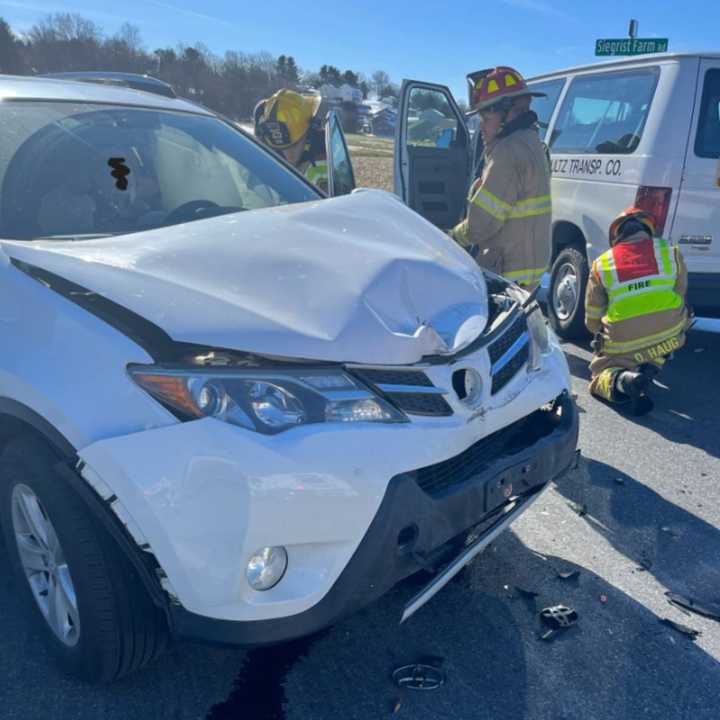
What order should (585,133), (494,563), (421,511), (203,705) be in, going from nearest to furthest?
(421,511) < (203,705) < (494,563) < (585,133)

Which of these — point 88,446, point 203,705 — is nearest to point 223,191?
point 88,446

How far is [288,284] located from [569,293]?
14.8 feet

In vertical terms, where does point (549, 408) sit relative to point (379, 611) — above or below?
above

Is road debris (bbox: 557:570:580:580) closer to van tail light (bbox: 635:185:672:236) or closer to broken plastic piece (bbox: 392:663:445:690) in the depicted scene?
broken plastic piece (bbox: 392:663:445:690)

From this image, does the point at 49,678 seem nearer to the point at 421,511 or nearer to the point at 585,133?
the point at 421,511

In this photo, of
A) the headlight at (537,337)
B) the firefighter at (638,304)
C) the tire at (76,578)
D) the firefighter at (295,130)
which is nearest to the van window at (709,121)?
the firefighter at (638,304)

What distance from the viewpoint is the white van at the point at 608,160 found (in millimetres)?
5152

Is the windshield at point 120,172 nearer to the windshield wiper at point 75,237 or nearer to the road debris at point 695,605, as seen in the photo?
the windshield wiper at point 75,237

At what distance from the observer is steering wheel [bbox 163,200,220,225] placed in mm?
2939

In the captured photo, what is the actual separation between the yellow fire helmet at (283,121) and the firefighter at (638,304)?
107 inches

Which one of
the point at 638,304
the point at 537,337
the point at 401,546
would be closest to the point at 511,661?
the point at 401,546

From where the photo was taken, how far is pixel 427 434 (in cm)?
207

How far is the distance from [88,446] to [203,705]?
96cm

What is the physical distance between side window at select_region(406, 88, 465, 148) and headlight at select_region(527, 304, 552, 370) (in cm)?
349
